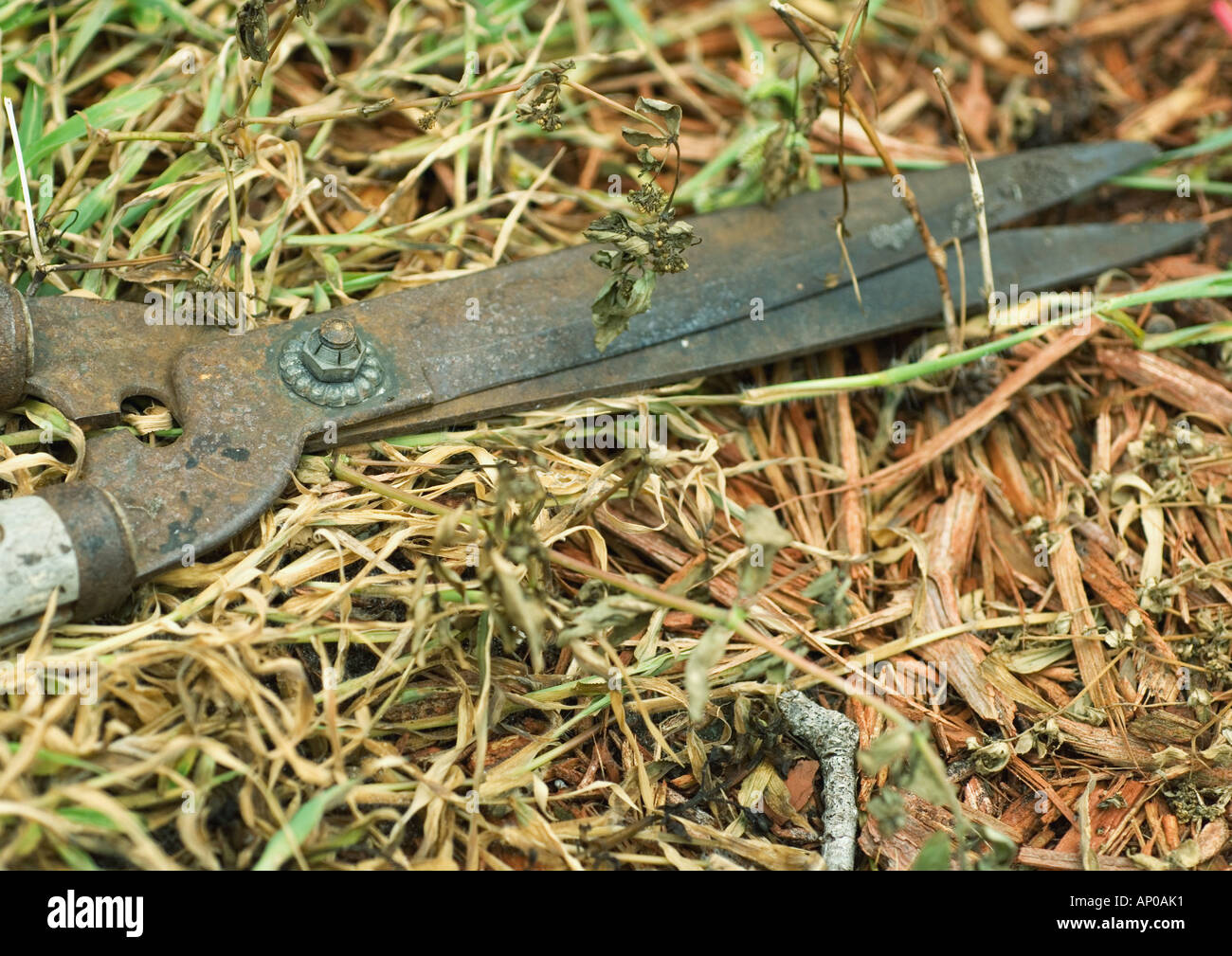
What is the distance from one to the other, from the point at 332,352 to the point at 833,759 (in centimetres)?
103

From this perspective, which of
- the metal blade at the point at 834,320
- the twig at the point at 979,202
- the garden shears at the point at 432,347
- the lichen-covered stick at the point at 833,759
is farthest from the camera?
the twig at the point at 979,202

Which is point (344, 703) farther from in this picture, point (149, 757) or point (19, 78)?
point (19, 78)

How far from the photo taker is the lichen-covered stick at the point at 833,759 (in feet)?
5.45

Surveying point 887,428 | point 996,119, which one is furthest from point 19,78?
point 996,119

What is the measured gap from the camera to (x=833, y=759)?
1.73m

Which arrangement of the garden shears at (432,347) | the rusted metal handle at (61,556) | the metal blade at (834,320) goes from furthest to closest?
the metal blade at (834,320) < the garden shears at (432,347) < the rusted metal handle at (61,556)

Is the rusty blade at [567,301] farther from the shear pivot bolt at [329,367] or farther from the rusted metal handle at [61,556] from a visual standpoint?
the rusted metal handle at [61,556]

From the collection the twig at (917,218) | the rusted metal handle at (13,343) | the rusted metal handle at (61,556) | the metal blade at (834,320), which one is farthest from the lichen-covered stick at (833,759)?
the rusted metal handle at (13,343)

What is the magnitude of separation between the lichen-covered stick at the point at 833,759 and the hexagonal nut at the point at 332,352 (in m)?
0.89

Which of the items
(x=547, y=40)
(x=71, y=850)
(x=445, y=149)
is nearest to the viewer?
(x=71, y=850)

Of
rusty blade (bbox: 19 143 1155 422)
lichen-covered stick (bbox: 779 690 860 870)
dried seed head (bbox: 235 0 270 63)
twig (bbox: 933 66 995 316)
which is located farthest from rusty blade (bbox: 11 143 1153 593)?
lichen-covered stick (bbox: 779 690 860 870)
